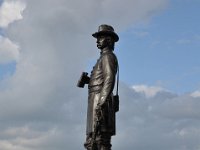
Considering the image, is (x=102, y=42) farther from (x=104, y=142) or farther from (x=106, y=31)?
(x=104, y=142)

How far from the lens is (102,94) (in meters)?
15.4

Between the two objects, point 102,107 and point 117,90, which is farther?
point 117,90

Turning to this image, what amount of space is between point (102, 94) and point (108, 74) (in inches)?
22.7

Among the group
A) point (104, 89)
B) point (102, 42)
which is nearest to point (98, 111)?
point (104, 89)

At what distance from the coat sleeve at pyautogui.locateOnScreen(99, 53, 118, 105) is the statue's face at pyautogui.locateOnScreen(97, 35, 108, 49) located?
551 millimetres

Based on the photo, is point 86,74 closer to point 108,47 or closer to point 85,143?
point 108,47

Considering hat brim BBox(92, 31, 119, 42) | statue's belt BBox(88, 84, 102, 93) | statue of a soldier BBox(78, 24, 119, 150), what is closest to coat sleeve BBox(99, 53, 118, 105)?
statue of a soldier BBox(78, 24, 119, 150)

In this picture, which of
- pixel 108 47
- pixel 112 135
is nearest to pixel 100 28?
pixel 108 47

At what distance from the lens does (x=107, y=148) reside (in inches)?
612

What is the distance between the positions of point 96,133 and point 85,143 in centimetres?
52

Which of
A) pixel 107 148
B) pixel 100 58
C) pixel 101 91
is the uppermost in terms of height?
pixel 100 58

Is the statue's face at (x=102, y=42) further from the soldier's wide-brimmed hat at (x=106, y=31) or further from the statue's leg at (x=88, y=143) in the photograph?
the statue's leg at (x=88, y=143)

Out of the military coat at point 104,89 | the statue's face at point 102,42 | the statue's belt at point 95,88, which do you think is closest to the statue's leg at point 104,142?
the military coat at point 104,89

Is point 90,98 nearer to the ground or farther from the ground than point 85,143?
farther from the ground
